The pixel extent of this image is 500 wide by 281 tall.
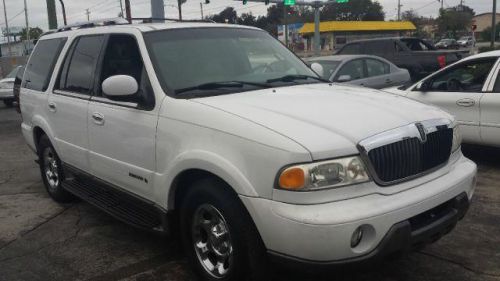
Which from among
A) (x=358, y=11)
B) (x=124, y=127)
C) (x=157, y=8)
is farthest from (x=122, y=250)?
(x=358, y=11)

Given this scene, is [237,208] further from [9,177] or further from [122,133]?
[9,177]

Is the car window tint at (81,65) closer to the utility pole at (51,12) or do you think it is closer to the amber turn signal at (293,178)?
the amber turn signal at (293,178)

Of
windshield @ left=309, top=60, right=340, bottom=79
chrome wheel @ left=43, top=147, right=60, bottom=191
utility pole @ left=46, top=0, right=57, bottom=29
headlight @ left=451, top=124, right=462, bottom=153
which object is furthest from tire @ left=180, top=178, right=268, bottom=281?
utility pole @ left=46, top=0, right=57, bottom=29

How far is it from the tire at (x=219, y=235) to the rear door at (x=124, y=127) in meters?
0.52

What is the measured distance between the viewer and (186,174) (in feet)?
11.9

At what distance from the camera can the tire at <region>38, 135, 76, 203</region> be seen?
5823 millimetres

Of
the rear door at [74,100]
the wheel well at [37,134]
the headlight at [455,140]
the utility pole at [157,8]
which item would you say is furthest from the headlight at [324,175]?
the utility pole at [157,8]

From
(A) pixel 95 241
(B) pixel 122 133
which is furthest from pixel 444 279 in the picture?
(A) pixel 95 241

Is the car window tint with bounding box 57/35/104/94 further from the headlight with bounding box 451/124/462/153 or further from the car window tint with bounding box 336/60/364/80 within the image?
the car window tint with bounding box 336/60/364/80

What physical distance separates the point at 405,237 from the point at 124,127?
2.30m

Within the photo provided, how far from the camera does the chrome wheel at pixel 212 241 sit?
3.42 m

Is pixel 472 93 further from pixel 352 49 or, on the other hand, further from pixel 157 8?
pixel 352 49

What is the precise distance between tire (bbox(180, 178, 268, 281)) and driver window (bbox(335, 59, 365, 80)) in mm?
6934

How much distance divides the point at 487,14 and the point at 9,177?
130 metres
